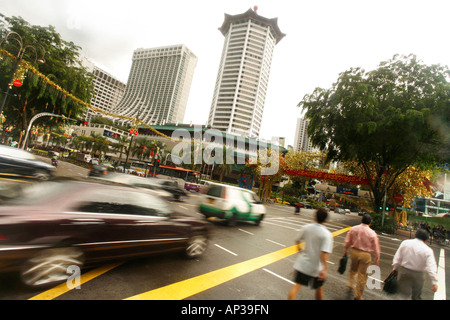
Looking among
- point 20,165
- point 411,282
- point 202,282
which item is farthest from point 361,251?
point 20,165

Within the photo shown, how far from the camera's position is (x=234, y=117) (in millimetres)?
111750

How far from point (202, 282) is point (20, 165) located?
434 inches

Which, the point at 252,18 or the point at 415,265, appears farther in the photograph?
the point at 252,18

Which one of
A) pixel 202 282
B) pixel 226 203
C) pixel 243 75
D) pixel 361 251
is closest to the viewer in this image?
pixel 202 282

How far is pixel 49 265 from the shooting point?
2924 mm

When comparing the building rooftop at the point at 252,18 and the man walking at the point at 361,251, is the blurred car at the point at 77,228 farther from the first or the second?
the building rooftop at the point at 252,18

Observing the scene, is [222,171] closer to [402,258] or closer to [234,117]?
[402,258]

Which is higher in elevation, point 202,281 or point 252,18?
point 252,18

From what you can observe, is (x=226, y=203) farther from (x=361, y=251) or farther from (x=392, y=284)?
(x=392, y=284)

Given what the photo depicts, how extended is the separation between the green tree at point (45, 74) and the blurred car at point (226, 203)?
16.8 m

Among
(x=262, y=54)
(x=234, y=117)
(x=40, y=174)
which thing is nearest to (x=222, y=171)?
(x=40, y=174)

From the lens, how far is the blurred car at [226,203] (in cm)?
832

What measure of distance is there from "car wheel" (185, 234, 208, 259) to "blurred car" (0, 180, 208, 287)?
0.30 metres

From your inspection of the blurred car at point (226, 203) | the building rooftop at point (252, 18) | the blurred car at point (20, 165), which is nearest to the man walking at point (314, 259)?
the blurred car at point (226, 203)
